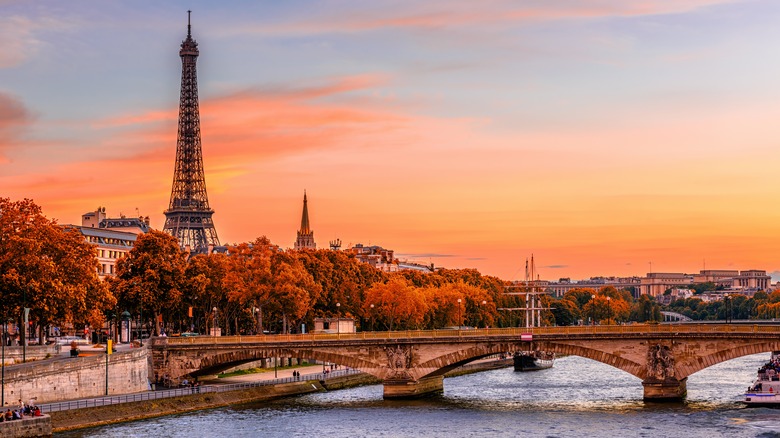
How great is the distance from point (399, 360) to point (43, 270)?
31.2 m

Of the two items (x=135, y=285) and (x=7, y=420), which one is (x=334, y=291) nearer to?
(x=135, y=285)

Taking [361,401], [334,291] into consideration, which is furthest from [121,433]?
[334,291]

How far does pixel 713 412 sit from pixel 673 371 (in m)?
9.08

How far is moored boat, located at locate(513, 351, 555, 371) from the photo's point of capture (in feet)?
507

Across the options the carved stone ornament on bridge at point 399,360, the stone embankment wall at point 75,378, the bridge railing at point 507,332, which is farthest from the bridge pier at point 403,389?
the stone embankment wall at point 75,378

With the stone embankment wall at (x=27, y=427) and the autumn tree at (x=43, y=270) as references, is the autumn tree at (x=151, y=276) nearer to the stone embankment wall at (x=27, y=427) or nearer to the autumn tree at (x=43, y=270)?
the autumn tree at (x=43, y=270)

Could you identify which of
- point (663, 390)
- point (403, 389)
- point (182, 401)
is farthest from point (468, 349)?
point (182, 401)

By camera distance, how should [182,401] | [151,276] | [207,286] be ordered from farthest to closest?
[207,286]
[151,276]
[182,401]

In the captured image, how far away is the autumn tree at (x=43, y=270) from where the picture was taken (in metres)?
98.1

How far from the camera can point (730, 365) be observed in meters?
A: 169

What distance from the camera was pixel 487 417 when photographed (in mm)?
91812

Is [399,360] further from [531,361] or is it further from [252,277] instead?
[531,361]

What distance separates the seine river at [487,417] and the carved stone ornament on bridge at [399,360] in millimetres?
3356

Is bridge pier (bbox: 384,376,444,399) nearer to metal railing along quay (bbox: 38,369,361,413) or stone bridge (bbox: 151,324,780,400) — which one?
stone bridge (bbox: 151,324,780,400)
